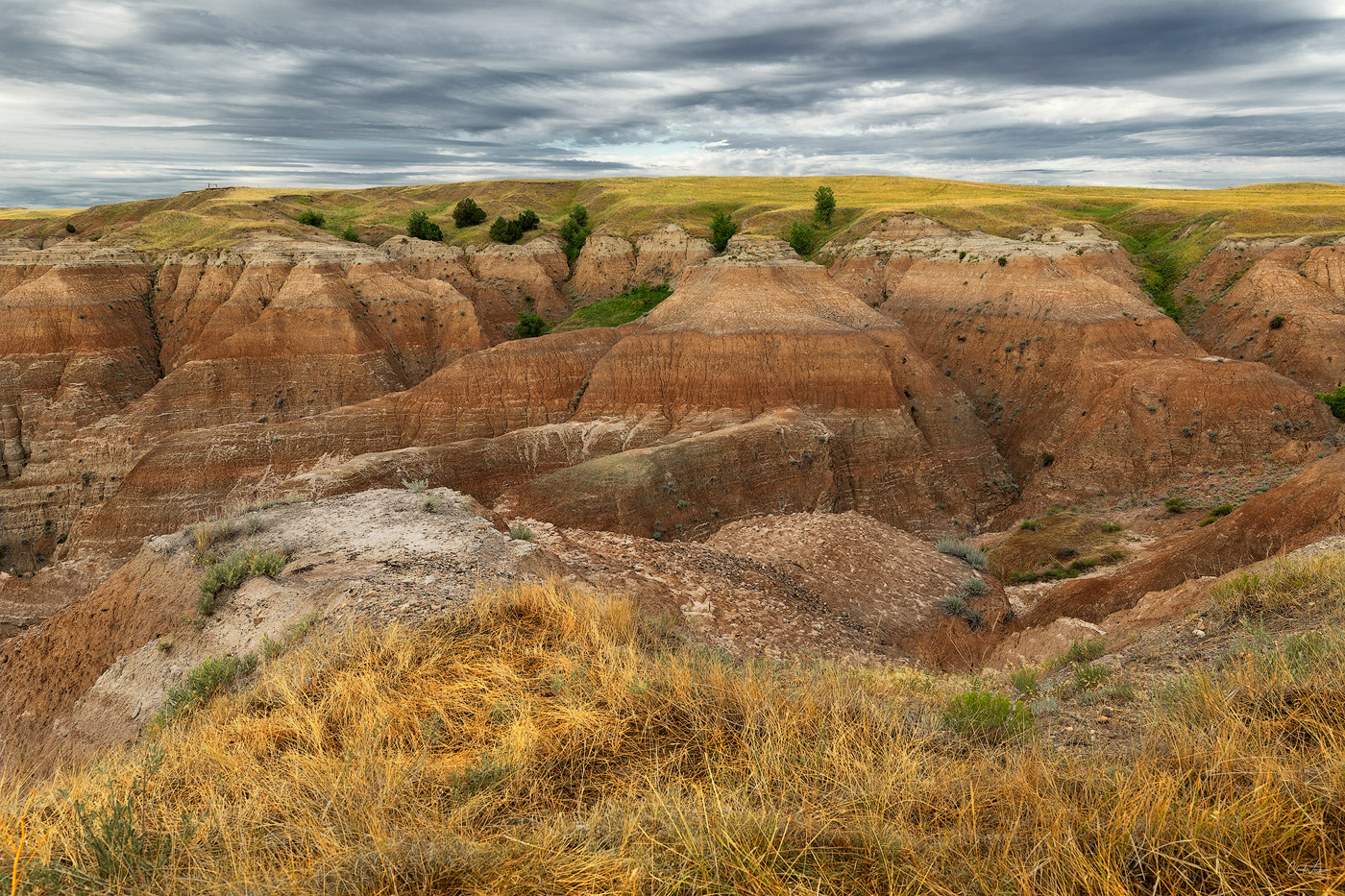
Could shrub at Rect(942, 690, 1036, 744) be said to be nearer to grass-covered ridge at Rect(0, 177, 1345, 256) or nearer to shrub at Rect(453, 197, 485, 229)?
grass-covered ridge at Rect(0, 177, 1345, 256)

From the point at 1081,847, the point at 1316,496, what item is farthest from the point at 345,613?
the point at 1316,496

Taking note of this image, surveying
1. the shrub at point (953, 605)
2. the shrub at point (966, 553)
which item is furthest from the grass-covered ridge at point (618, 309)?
the shrub at point (953, 605)

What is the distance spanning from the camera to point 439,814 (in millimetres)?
3783

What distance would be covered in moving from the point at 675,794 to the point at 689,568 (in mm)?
11764

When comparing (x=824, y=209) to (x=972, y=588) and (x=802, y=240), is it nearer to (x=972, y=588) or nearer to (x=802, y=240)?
(x=802, y=240)

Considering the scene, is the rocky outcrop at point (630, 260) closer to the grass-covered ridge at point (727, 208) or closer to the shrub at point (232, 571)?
the grass-covered ridge at point (727, 208)

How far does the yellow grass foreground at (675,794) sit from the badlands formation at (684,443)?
2.90m

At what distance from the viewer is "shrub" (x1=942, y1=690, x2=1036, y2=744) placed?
4.98 meters

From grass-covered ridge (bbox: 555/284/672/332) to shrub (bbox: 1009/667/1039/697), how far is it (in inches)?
1898

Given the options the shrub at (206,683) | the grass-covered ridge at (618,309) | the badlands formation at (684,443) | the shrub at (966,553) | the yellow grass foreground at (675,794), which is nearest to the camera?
the yellow grass foreground at (675,794)

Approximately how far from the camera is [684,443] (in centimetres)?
2722

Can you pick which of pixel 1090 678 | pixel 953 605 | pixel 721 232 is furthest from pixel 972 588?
pixel 721 232

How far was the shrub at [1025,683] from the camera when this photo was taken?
24.3ft

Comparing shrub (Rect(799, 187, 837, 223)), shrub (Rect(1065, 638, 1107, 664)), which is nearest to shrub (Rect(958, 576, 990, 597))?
shrub (Rect(1065, 638, 1107, 664))
